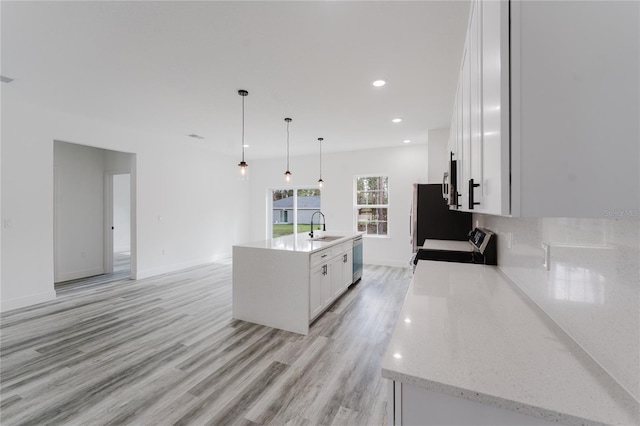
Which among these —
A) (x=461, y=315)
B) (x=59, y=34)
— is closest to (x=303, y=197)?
(x=59, y=34)

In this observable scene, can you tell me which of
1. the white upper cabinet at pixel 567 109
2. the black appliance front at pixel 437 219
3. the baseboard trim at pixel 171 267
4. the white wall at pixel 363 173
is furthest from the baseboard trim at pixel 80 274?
the white upper cabinet at pixel 567 109

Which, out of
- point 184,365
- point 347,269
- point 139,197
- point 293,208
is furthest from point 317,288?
point 293,208

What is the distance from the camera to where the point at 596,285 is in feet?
2.78

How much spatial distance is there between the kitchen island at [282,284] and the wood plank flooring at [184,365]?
0.15m

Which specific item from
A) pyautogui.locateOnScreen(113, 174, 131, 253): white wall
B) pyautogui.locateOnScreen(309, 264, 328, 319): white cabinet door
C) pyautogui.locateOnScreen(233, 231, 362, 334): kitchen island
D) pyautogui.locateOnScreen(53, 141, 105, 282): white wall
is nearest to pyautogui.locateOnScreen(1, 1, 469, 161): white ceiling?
pyautogui.locateOnScreen(53, 141, 105, 282): white wall

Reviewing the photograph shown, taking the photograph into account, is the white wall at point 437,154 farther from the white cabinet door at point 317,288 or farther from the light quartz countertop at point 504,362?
the light quartz countertop at point 504,362

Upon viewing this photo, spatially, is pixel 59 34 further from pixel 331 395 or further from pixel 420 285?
pixel 331 395

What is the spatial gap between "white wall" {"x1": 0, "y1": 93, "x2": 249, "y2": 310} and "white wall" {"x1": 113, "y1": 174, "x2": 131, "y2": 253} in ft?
10.8

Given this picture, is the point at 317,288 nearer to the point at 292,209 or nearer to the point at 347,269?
the point at 347,269

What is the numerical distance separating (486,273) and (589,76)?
1.57m

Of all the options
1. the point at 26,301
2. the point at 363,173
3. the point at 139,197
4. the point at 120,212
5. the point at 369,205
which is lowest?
the point at 26,301

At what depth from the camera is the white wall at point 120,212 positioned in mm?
8023

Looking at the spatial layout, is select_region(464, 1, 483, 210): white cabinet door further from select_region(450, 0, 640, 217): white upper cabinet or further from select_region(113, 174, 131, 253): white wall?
select_region(113, 174, 131, 253): white wall

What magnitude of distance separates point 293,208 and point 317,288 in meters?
4.67
